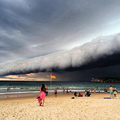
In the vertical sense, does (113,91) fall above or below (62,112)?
above

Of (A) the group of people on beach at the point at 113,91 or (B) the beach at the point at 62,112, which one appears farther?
(A) the group of people on beach at the point at 113,91

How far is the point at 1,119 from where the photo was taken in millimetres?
6945

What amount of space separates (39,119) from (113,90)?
52.4ft

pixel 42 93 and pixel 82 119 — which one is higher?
pixel 42 93

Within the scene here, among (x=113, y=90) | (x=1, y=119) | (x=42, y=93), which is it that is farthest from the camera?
(x=113, y=90)

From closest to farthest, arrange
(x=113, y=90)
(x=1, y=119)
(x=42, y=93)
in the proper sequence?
(x=1, y=119), (x=42, y=93), (x=113, y=90)

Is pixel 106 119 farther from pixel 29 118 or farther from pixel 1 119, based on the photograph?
pixel 1 119

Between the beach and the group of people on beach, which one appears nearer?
the beach

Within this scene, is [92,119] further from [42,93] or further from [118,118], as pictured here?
[42,93]

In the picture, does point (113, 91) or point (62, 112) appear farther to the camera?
point (113, 91)

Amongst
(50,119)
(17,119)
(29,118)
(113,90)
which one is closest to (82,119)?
(50,119)

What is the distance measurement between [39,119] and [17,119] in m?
1.26

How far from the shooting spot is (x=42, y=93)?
10.5 meters

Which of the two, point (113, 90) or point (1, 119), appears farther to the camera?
point (113, 90)
